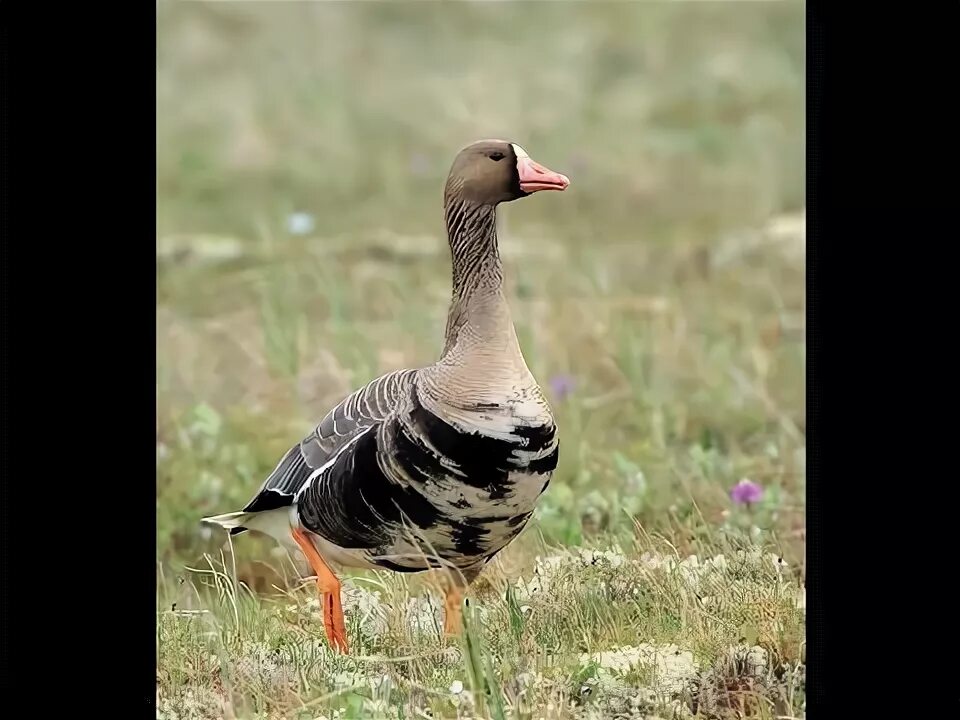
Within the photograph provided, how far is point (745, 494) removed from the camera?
2.63 m

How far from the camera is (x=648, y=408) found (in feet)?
10.1

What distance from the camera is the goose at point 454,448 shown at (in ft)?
6.22

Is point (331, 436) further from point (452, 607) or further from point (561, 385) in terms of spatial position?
point (561, 385)

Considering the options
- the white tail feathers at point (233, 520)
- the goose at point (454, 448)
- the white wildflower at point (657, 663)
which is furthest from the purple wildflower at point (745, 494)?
the white tail feathers at point (233, 520)

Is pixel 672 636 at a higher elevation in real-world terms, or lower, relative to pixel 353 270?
lower

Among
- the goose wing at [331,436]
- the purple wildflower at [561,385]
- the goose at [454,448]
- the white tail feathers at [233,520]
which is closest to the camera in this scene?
the goose at [454,448]

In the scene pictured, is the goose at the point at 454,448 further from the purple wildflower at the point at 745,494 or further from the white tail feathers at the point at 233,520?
the purple wildflower at the point at 745,494

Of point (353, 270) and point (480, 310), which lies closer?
point (480, 310)

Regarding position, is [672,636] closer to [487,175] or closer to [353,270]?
[487,175]

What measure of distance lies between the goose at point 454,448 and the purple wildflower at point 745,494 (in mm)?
799

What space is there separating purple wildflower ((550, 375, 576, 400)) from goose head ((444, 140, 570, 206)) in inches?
Answer: 43.5
